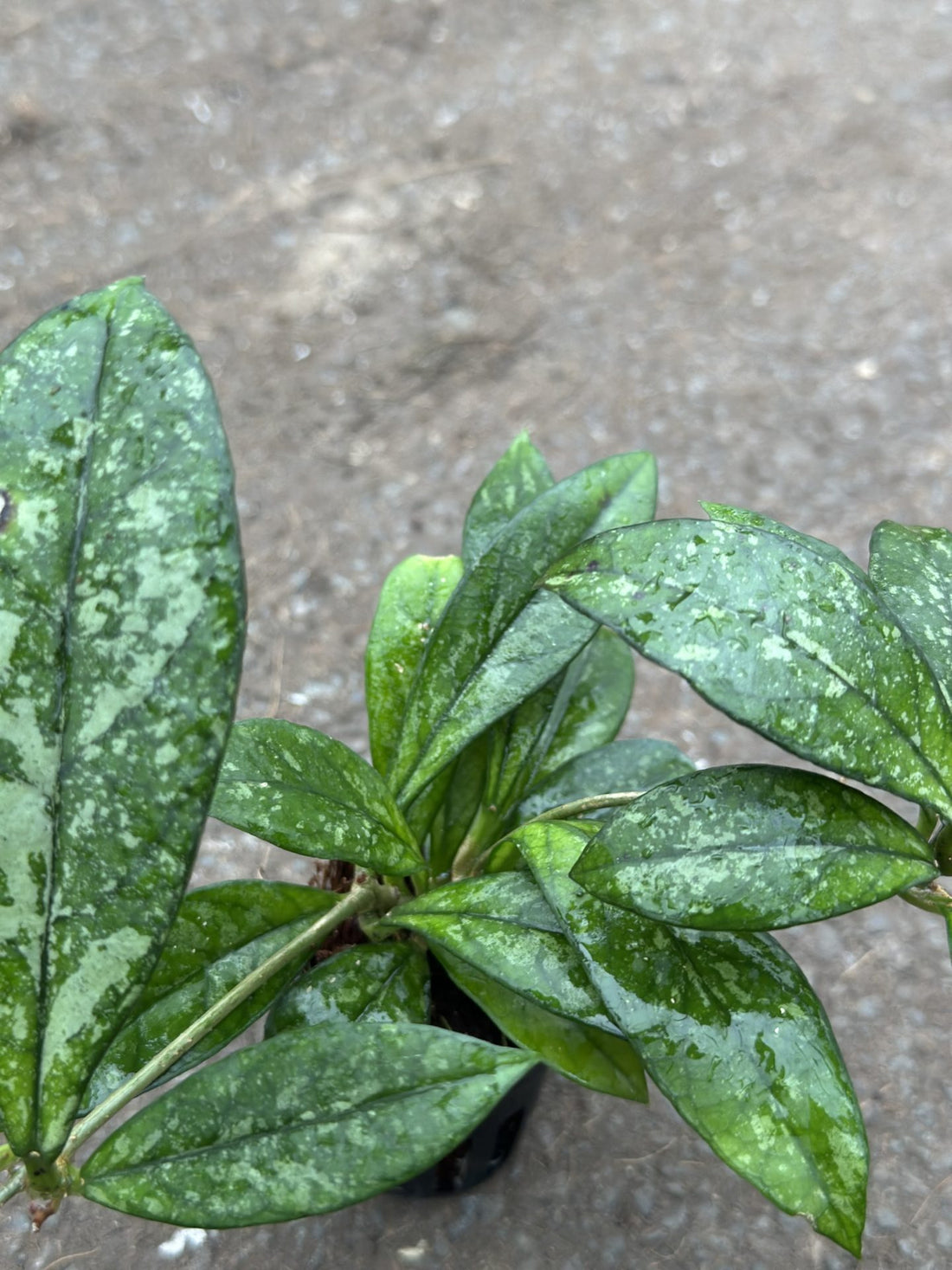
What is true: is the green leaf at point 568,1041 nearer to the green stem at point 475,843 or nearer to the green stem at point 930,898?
the green stem at point 475,843

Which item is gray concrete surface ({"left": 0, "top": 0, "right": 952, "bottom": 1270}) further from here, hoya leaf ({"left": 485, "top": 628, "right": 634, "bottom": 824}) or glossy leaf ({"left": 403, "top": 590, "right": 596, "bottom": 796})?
glossy leaf ({"left": 403, "top": 590, "right": 596, "bottom": 796})

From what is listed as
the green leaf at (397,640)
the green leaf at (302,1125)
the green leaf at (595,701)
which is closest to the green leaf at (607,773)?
the green leaf at (595,701)

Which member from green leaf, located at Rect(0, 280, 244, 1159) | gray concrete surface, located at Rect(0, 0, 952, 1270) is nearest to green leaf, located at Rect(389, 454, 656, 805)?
green leaf, located at Rect(0, 280, 244, 1159)

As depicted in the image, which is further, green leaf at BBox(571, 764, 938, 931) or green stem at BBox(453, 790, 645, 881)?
green stem at BBox(453, 790, 645, 881)

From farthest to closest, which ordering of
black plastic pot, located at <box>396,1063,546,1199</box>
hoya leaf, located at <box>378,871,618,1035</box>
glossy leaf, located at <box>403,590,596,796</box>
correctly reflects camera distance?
1. black plastic pot, located at <box>396,1063,546,1199</box>
2. glossy leaf, located at <box>403,590,596,796</box>
3. hoya leaf, located at <box>378,871,618,1035</box>

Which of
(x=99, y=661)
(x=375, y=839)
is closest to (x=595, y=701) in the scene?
(x=375, y=839)

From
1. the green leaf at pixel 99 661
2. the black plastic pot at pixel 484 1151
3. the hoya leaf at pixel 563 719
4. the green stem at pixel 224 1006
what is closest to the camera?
the green leaf at pixel 99 661
